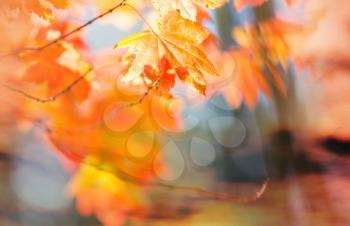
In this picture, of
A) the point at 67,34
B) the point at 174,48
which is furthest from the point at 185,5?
the point at 67,34

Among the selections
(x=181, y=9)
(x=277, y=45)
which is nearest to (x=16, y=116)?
(x=181, y=9)

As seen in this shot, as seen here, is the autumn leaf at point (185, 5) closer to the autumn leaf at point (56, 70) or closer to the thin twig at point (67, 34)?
the thin twig at point (67, 34)

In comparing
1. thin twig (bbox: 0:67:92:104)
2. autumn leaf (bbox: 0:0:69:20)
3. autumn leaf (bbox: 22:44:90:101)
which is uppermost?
autumn leaf (bbox: 0:0:69:20)

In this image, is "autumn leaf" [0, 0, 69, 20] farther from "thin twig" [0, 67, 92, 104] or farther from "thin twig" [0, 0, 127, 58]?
"thin twig" [0, 67, 92, 104]

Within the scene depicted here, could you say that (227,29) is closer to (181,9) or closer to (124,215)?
(181,9)

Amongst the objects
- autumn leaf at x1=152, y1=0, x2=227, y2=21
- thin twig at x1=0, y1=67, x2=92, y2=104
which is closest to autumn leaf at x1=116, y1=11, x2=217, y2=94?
autumn leaf at x1=152, y1=0, x2=227, y2=21
